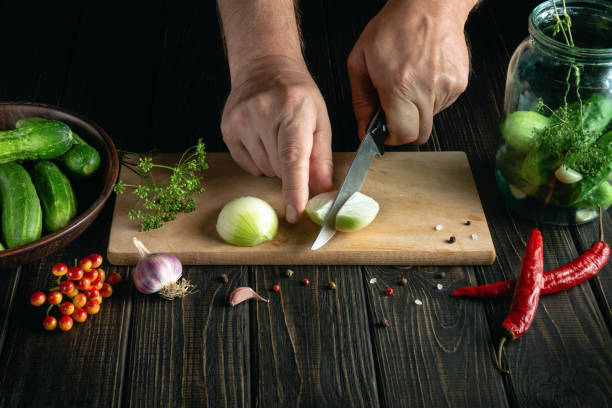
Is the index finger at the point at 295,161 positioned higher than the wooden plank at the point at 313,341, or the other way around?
the index finger at the point at 295,161

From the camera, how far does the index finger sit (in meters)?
1.65

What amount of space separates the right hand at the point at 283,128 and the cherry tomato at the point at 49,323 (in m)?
0.66

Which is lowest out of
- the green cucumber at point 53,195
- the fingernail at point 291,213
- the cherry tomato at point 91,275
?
the cherry tomato at point 91,275

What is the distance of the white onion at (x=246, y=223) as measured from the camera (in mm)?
1636

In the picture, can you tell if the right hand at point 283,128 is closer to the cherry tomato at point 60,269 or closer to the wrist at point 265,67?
the wrist at point 265,67

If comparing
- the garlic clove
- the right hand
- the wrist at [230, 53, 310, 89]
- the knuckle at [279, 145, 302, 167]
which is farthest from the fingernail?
the wrist at [230, 53, 310, 89]

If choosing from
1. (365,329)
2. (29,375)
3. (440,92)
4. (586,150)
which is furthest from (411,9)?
(29,375)

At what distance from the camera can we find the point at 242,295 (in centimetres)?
157

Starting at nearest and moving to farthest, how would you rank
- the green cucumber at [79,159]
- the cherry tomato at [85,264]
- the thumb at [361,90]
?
the cherry tomato at [85,264], the green cucumber at [79,159], the thumb at [361,90]

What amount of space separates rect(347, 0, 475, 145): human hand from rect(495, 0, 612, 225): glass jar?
7.4 inches

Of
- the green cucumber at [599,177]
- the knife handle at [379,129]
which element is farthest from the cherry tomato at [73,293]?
the green cucumber at [599,177]

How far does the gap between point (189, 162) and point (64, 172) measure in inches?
14.3

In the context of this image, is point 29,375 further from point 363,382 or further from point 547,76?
point 547,76

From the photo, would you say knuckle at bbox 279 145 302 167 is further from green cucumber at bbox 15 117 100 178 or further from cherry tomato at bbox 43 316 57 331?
cherry tomato at bbox 43 316 57 331
